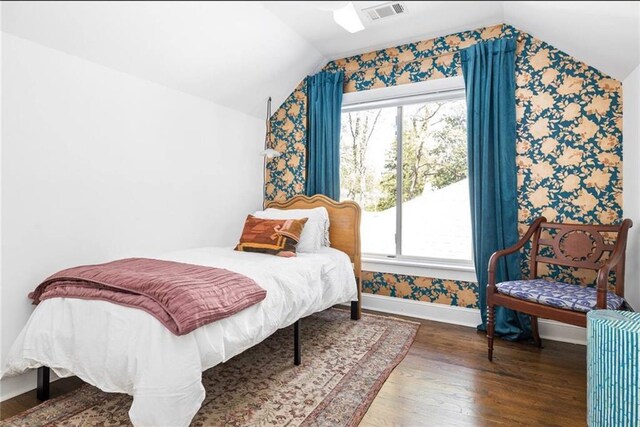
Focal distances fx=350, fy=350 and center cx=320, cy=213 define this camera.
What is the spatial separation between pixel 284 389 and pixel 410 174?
220 centimetres

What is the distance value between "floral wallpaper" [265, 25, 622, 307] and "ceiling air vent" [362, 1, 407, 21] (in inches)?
57.0

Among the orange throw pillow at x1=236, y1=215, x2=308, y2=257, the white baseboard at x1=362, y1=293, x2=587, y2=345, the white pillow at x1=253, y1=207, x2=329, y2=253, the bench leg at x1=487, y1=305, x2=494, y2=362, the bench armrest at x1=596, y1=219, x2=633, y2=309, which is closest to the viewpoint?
the bench armrest at x1=596, y1=219, x2=633, y2=309

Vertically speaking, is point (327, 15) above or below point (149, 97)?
below

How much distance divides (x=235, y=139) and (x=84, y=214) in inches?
61.6

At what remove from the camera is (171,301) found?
1.42 metres

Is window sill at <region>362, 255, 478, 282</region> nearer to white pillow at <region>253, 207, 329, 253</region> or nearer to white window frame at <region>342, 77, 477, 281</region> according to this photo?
white window frame at <region>342, 77, 477, 281</region>

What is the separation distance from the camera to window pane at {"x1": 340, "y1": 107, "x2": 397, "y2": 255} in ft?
11.2

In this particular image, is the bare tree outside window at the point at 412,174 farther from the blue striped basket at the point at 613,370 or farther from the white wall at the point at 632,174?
the blue striped basket at the point at 613,370

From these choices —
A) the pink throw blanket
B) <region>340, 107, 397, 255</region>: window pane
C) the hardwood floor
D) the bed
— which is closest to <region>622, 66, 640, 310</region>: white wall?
the hardwood floor

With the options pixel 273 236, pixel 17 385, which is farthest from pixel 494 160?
pixel 17 385

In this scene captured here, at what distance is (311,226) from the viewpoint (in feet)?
9.69

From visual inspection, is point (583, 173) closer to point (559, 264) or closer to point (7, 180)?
point (559, 264)

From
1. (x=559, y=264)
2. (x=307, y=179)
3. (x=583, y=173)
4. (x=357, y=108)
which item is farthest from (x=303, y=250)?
(x=583, y=173)

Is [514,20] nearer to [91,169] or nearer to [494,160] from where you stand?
[494,160]
